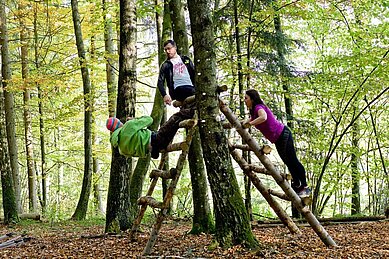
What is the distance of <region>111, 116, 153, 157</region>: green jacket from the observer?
5176 millimetres

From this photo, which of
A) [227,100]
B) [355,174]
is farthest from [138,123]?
[355,174]

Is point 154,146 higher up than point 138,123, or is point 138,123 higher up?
point 138,123

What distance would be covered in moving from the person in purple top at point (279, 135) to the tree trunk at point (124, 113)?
2423mm

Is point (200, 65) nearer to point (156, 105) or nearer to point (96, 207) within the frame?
point (156, 105)

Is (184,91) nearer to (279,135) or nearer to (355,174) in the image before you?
(279,135)

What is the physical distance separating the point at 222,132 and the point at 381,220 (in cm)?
489

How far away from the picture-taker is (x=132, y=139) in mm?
5207

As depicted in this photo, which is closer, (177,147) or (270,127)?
(177,147)

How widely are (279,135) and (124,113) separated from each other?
2750mm

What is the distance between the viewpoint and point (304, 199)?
202 inches

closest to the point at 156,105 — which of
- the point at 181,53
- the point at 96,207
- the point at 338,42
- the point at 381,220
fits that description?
the point at 181,53

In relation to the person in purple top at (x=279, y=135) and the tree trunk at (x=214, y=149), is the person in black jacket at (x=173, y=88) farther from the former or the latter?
the person in purple top at (x=279, y=135)

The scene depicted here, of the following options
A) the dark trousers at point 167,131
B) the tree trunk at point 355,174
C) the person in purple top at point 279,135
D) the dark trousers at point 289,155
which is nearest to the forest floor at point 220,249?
the person in purple top at point 279,135

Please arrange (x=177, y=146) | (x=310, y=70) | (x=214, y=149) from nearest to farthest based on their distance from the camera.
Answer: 1. (x=214, y=149)
2. (x=177, y=146)
3. (x=310, y=70)
